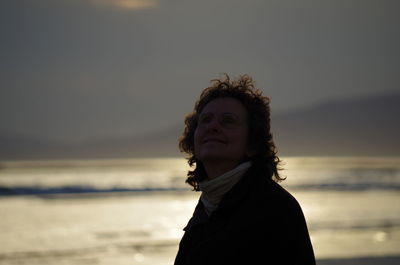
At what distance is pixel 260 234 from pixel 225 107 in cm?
82

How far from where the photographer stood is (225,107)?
134 inches

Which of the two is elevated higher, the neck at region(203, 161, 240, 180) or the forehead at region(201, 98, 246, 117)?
the forehead at region(201, 98, 246, 117)

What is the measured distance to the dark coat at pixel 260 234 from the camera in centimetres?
284

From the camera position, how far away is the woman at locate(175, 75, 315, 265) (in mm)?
2854

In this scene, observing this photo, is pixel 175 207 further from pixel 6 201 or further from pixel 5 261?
pixel 5 261

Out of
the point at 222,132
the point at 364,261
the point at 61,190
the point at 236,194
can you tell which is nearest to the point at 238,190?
the point at 236,194

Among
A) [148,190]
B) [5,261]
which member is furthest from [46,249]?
[148,190]

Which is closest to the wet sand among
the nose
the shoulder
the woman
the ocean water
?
the ocean water

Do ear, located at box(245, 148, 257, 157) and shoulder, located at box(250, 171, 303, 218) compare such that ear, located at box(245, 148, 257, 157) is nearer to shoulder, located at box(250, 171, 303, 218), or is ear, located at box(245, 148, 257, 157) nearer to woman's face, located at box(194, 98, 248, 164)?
woman's face, located at box(194, 98, 248, 164)

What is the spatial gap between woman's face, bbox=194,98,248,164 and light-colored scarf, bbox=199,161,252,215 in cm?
10

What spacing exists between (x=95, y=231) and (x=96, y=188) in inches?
735

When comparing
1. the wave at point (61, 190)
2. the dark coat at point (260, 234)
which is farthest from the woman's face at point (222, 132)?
the wave at point (61, 190)

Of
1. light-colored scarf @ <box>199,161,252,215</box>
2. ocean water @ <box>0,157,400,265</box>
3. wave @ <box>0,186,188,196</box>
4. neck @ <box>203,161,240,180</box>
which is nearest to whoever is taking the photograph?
light-colored scarf @ <box>199,161,252,215</box>

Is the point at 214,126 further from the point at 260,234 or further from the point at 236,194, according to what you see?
the point at 260,234
